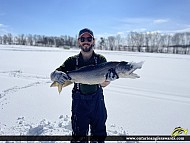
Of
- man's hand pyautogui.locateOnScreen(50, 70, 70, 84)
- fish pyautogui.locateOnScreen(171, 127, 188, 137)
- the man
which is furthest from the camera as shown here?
fish pyautogui.locateOnScreen(171, 127, 188, 137)

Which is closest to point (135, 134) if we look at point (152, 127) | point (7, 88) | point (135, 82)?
point (152, 127)

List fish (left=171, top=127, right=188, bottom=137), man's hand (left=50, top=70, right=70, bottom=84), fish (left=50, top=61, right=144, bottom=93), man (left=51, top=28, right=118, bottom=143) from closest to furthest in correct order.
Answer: fish (left=50, top=61, right=144, bottom=93), man's hand (left=50, top=70, right=70, bottom=84), man (left=51, top=28, right=118, bottom=143), fish (left=171, top=127, right=188, bottom=137)

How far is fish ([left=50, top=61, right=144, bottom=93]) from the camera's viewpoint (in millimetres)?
2277

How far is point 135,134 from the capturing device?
346 cm

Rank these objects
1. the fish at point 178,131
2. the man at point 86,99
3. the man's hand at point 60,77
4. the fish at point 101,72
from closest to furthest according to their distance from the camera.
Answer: the fish at point 101,72, the man's hand at point 60,77, the man at point 86,99, the fish at point 178,131

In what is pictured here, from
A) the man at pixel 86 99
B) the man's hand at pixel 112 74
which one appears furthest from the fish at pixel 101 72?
the man at pixel 86 99

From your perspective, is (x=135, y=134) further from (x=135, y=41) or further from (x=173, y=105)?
(x=135, y=41)

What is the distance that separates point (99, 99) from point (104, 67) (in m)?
0.58

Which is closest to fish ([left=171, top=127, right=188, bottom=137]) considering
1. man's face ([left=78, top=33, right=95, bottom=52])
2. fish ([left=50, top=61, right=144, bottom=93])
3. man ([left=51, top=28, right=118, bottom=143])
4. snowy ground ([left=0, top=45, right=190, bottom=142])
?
snowy ground ([left=0, top=45, right=190, bottom=142])

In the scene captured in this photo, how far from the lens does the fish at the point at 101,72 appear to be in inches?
89.7

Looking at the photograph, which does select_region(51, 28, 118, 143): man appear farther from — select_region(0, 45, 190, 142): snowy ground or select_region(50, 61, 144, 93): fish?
select_region(0, 45, 190, 142): snowy ground

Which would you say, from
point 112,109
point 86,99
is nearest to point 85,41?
point 86,99

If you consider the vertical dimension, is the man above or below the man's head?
below

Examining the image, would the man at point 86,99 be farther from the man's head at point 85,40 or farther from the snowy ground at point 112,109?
the snowy ground at point 112,109
